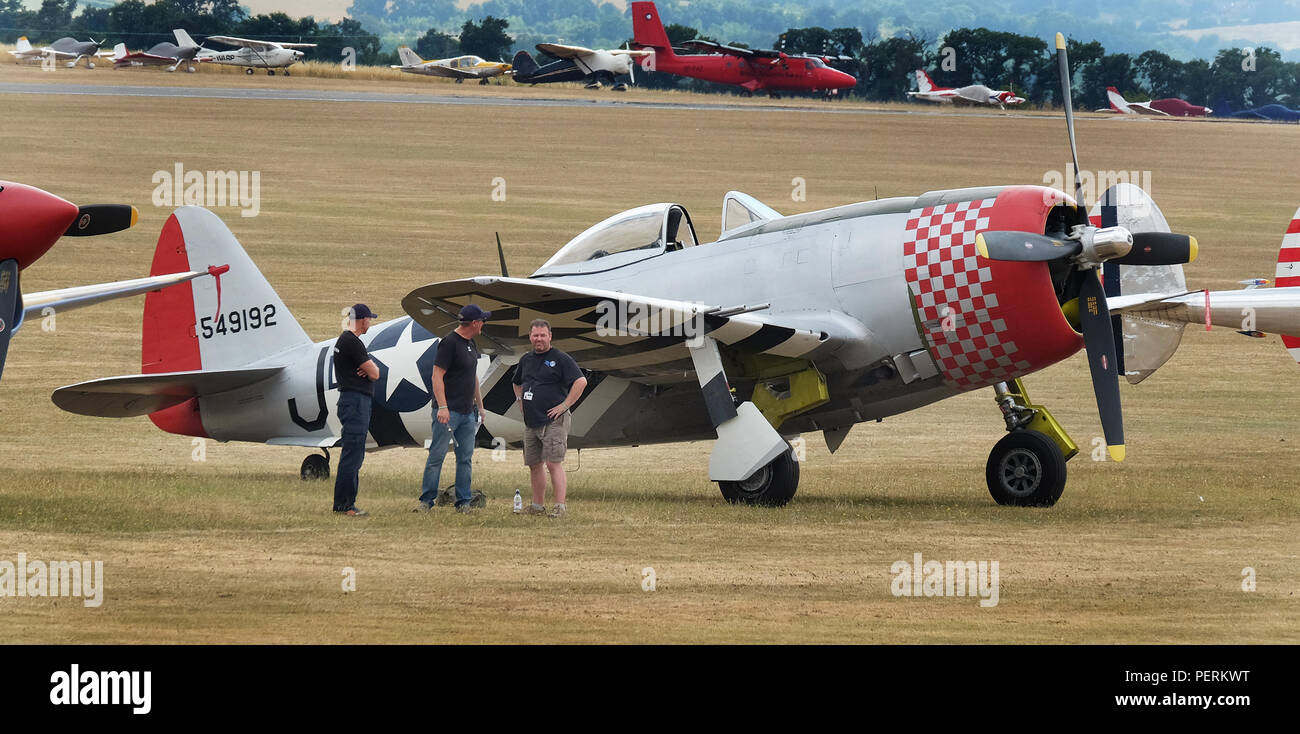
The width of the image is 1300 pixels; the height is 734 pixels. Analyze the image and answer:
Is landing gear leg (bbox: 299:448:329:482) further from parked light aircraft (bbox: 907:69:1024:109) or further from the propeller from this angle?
parked light aircraft (bbox: 907:69:1024:109)

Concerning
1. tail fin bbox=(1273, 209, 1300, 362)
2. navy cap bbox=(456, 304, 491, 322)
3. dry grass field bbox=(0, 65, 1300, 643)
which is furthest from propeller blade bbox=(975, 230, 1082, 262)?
tail fin bbox=(1273, 209, 1300, 362)

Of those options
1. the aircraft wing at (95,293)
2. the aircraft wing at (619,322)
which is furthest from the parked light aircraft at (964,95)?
the aircraft wing at (95,293)

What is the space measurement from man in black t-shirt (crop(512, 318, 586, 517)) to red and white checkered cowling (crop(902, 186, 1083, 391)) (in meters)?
2.94

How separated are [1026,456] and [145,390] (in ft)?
26.8

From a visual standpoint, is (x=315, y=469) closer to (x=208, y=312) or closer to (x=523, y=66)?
(x=208, y=312)

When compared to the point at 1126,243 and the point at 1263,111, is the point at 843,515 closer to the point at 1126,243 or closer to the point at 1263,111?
the point at 1126,243

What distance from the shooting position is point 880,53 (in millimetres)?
83312

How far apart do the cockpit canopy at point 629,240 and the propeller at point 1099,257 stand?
10.4 feet

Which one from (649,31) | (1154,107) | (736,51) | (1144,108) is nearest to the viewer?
(736,51)

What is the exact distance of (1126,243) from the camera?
1209 centimetres

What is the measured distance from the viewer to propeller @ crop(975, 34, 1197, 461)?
465 inches

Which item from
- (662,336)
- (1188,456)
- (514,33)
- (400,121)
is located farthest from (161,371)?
(514,33)

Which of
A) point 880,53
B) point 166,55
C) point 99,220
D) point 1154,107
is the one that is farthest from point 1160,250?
Result: point 880,53

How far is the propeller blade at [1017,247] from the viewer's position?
1167cm
